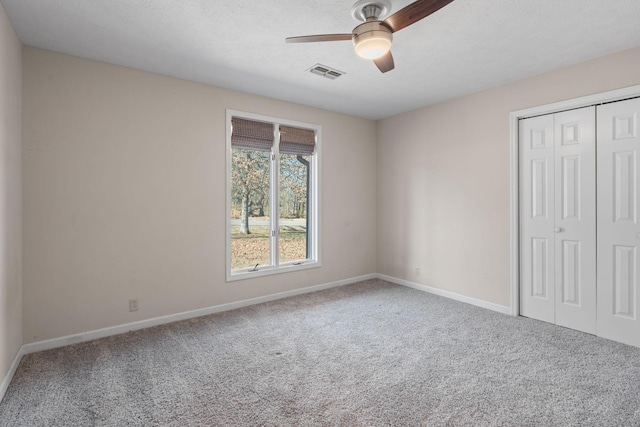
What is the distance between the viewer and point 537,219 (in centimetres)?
352

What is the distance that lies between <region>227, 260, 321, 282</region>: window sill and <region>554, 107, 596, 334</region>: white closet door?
2.91m

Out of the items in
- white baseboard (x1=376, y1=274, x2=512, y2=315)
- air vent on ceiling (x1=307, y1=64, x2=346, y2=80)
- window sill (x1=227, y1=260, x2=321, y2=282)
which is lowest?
white baseboard (x1=376, y1=274, x2=512, y2=315)

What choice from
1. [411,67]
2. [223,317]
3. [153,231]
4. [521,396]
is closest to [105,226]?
[153,231]

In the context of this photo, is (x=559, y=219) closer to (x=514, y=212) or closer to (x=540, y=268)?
(x=514, y=212)

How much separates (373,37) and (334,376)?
2390 mm

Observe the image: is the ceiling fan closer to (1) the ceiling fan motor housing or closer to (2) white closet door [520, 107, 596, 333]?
(1) the ceiling fan motor housing

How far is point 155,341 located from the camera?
299 cm

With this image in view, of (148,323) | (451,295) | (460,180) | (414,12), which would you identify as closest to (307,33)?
(414,12)

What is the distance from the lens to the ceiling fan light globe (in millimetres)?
2092

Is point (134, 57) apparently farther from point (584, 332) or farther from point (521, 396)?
point (584, 332)

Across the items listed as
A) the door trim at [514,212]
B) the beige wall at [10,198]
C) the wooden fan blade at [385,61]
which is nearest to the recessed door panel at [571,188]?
the door trim at [514,212]

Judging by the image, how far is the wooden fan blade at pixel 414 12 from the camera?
179 cm

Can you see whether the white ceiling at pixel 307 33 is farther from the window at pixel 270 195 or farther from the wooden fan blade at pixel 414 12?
the window at pixel 270 195

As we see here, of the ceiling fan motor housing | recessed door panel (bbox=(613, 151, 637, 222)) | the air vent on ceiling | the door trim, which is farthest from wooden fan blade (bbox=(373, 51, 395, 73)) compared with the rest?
recessed door panel (bbox=(613, 151, 637, 222))
